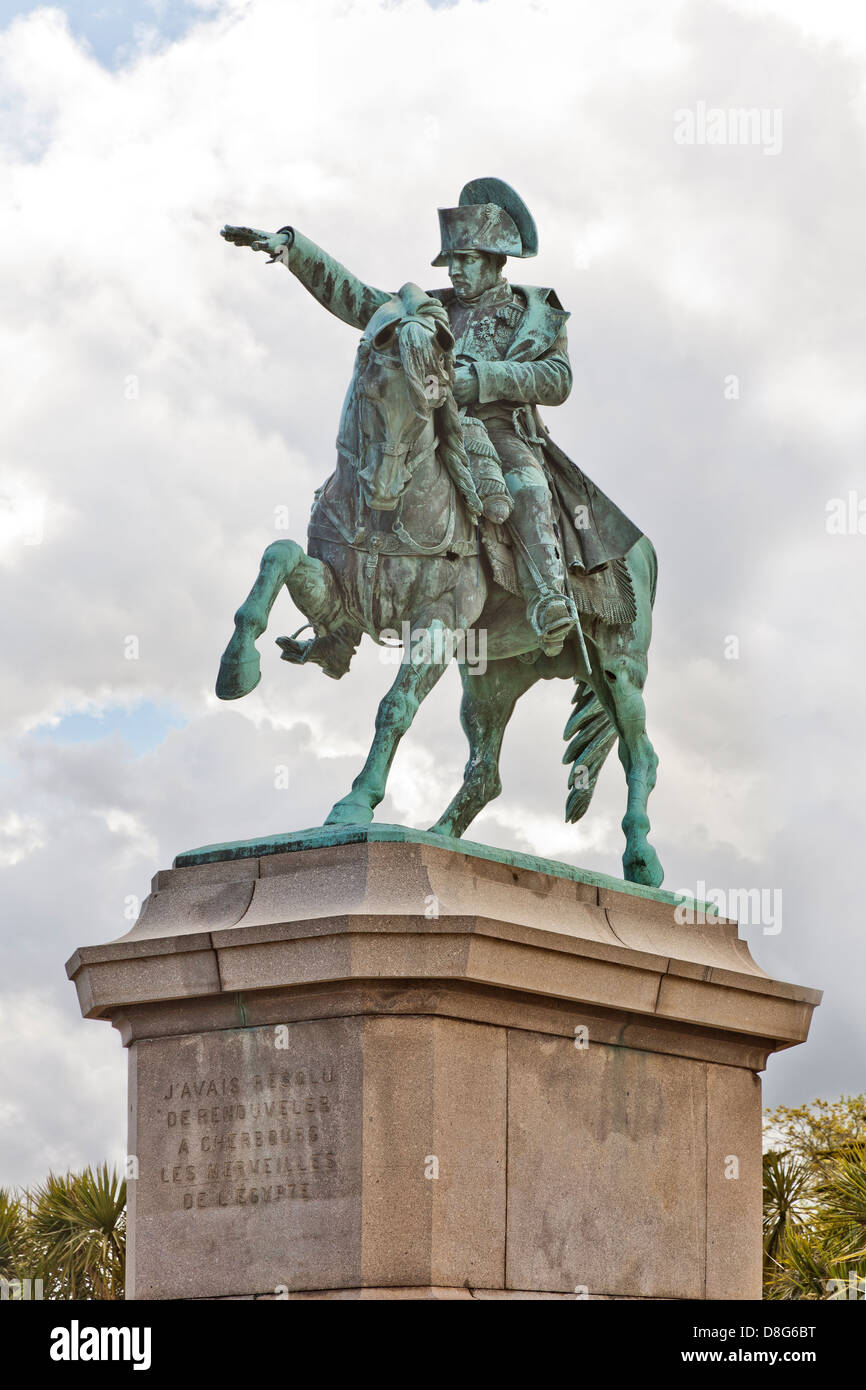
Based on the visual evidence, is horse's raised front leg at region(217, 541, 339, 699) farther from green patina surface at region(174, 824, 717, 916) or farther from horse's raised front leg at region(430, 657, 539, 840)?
horse's raised front leg at region(430, 657, 539, 840)

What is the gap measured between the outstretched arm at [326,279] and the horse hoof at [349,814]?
2780 millimetres

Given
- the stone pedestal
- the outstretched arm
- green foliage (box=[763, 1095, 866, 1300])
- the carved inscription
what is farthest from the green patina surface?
green foliage (box=[763, 1095, 866, 1300])

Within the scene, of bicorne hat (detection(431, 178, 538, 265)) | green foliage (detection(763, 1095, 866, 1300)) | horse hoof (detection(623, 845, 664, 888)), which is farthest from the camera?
green foliage (detection(763, 1095, 866, 1300))

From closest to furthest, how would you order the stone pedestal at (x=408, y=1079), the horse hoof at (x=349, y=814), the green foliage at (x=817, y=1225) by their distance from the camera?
1. the stone pedestal at (x=408, y=1079)
2. the horse hoof at (x=349, y=814)
3. the green foliage at (x=817, y=1225)

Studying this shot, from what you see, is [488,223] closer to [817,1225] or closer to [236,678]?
[236,678]

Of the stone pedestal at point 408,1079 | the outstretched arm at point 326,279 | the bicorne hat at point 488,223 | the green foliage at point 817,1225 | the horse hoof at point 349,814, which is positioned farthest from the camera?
the green foliage at point 817,1225

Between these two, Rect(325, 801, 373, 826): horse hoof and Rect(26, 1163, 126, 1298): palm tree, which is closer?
Rect(325, 801, 373, 826): horse hoof

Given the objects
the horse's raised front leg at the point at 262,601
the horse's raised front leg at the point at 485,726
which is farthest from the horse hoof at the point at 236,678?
the horse's raised front leg at the point at 485,726

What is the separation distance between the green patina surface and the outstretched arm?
9.79 feet

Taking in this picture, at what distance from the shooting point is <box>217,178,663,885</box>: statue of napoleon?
11508mm

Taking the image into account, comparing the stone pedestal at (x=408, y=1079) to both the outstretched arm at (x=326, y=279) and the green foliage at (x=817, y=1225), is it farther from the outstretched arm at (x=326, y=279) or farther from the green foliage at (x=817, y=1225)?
the green foliage at (x=817, y=1225)

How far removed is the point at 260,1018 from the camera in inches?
418

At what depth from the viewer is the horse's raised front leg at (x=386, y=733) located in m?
11.2
